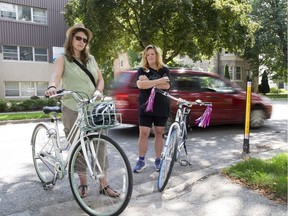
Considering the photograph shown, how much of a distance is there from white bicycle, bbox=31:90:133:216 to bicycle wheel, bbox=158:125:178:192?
729 mm

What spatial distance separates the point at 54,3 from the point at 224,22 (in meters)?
13.3

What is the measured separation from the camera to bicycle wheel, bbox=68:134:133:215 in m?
3.14

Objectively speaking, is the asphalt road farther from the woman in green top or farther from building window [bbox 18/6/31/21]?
building window [bbox 18/6/31/21]

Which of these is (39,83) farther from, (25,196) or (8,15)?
(25,196)

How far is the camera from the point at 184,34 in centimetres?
1599

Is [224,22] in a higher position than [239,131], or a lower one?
higher

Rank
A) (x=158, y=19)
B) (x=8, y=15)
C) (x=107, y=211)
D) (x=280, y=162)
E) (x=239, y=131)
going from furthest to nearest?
(x=8, y=15) < (x=158, y=19) < (x=239, y=131) < (x=280, y=162) < (x=107, y=211)

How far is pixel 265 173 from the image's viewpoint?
4.42m

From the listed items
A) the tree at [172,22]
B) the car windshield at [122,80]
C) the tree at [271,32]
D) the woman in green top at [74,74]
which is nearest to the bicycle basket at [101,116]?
the woman in green top at [74,74]

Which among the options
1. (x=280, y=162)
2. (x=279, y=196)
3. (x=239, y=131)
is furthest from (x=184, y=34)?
(x=279, y=196)

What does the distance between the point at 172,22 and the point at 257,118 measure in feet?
31.4

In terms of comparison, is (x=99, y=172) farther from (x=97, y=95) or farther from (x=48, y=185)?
(x=48, y=185)

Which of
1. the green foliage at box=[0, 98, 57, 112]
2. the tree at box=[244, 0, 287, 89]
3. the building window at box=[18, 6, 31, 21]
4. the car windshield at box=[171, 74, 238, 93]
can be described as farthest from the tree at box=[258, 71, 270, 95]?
the car windshield at box=[171, 74, 238, 93]

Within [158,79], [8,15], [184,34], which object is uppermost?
[8,15]
